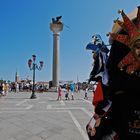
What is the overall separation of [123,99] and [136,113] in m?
0.10

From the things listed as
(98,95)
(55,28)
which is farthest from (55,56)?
(98,95)

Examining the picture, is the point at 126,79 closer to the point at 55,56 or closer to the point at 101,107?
the point at 101,107

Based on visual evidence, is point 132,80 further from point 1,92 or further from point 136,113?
point 1,92

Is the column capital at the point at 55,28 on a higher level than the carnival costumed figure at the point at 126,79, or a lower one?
higher

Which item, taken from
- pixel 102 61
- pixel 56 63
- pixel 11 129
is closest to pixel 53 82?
pixel 56 63

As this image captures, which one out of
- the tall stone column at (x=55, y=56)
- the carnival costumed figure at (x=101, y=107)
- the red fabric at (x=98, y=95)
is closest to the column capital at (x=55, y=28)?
the tall stone column at (x=55, y=56)

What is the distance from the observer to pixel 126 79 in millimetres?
2072

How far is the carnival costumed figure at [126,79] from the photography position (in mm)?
2049

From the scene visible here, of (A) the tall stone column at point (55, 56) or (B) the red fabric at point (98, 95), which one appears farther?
(A) the tall stone column at point (55, 56)

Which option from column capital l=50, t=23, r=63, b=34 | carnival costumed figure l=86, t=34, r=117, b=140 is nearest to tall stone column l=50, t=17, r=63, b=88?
column capital l=50, t=23, r=63, b=34

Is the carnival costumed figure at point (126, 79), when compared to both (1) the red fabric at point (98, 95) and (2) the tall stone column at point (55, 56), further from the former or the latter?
(2) the tall stone column at point (55, 56)

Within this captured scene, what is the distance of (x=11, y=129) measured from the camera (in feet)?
34.5

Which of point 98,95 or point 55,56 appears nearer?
point 98,95

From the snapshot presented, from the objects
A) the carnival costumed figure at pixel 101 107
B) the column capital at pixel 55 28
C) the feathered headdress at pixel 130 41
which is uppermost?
the column capital at pixel 55 28
